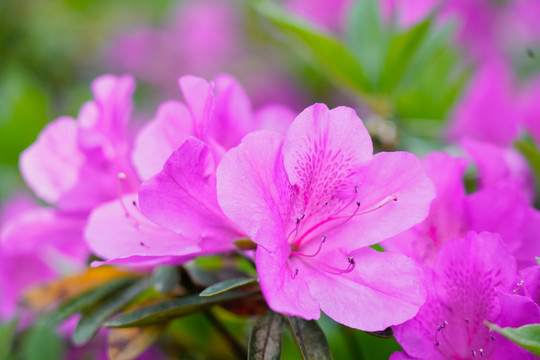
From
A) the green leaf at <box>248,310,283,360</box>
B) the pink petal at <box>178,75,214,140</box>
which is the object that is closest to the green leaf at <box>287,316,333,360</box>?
the green leaf at <box>248,310,283,360</box>

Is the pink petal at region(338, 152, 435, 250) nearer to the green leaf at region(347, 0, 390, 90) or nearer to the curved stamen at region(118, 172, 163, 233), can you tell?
the curved stamen at region(118, 172, 163, 233)

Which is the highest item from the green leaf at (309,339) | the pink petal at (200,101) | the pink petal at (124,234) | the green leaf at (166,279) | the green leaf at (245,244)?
the pink petal at (200,101)

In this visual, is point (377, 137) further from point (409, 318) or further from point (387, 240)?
point (409, 318)

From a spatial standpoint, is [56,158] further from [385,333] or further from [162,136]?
[385,333]

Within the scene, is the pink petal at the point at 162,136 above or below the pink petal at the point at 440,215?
above

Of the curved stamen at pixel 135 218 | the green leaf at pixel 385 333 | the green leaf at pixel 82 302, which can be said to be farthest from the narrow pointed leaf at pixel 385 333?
the green leaf at pixel 82 302

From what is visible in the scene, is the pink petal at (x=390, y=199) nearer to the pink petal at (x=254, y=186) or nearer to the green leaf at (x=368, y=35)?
the pink petal at (x=254, y=186)
